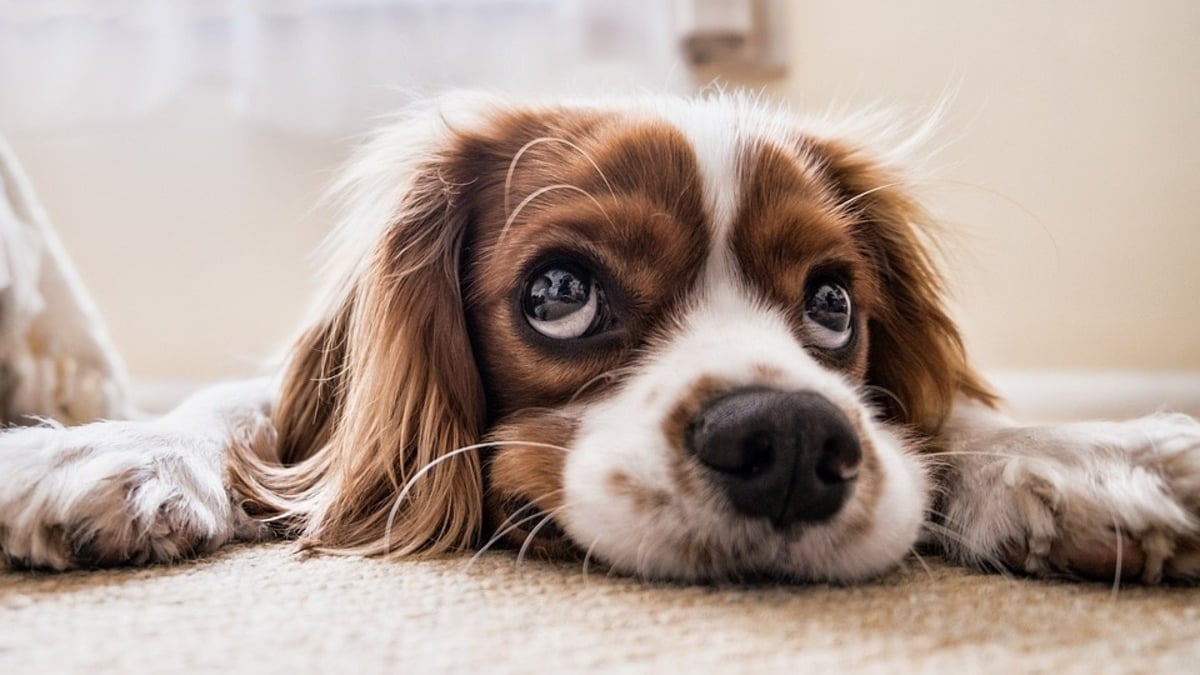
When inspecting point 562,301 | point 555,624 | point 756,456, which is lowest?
point 555,624

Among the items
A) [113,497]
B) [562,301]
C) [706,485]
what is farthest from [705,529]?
[113,497]

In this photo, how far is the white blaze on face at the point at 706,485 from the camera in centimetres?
99

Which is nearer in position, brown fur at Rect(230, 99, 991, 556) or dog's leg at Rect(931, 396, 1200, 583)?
dog's leg at Rect(931, 396, 1200, 583)

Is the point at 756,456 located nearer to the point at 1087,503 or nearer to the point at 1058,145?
the point at 1087,503

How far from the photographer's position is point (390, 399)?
1303mm

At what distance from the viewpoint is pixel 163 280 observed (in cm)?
304

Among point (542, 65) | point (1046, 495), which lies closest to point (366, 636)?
point (1046, 495)

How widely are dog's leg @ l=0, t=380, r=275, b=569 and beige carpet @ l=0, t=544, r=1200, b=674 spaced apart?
4cm

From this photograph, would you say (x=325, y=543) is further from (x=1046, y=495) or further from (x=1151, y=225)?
(x=1151, y=225)

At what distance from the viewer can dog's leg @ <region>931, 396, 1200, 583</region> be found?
3.27 ft

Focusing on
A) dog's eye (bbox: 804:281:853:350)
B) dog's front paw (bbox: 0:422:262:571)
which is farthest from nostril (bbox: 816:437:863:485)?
dog's front paw (bbox: 0:422:262:571)

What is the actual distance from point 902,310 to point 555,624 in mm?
964

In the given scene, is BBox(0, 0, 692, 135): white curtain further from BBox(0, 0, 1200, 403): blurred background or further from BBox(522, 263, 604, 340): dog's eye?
BBox(522, 263, 604, 340): dog's eye

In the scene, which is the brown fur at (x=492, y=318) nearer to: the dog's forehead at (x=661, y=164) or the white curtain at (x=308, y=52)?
the dog's forehead at (x=661, y=164)
